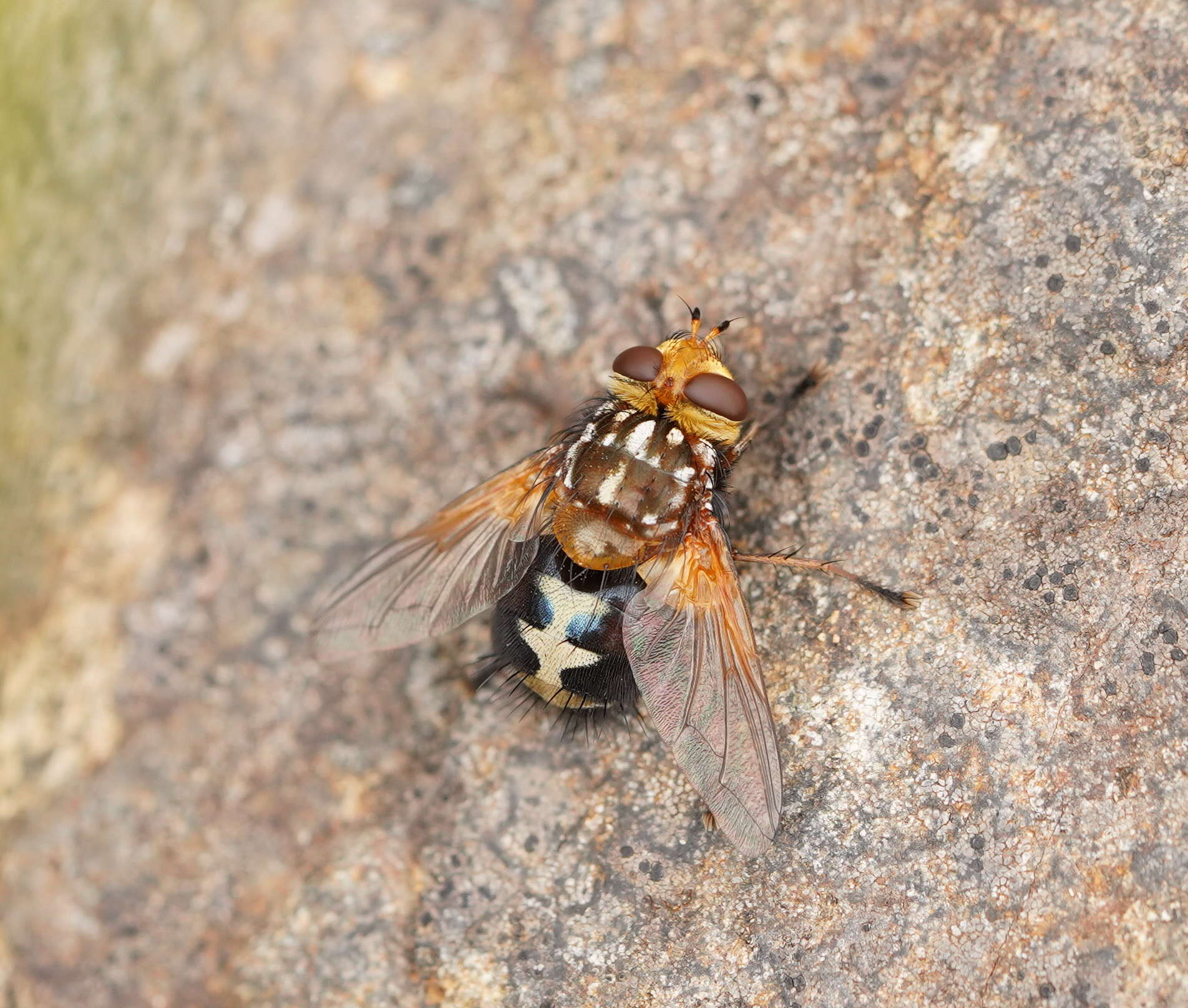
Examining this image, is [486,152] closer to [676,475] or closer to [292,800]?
[676,475]

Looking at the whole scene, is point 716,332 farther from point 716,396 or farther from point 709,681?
point 709,681

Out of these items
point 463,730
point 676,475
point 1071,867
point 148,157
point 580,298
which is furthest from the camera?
point 148,157

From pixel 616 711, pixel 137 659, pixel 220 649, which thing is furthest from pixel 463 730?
pixel 137 659

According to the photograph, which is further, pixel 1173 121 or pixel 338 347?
pixel 338 347

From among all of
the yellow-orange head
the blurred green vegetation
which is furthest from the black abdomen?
the blurred green vegetation

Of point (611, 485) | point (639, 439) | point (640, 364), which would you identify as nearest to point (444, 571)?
point (611, 485)

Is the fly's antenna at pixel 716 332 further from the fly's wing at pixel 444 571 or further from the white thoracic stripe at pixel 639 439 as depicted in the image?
the fly's wing at pixel 444 571

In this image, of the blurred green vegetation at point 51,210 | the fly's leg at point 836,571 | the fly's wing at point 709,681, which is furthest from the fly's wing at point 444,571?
the blurred green vegetation at point 51,210
